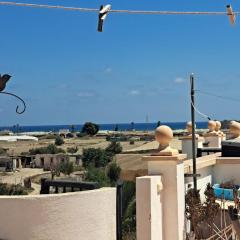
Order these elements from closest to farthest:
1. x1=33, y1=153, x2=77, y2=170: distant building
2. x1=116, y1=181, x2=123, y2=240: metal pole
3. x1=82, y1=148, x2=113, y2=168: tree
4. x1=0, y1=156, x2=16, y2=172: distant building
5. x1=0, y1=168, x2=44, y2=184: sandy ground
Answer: x1=116, y1=181, x2=123, y2=240: metal pole → x1=0, y1=168, x2=44, y2=184: sandy ground → x1=82, y1=148, x2=113, y2=168: tree → x1=0, y1=156, x2=16, y2=172: distant building → x1=33, y1=153, x2=77, y2=170: distant building

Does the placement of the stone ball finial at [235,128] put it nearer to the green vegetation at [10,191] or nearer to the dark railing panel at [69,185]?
the dark railing panel at [69,185]

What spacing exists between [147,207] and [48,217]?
4.24 ft

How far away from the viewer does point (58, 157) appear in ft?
176

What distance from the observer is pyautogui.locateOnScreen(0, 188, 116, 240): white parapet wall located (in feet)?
19.2

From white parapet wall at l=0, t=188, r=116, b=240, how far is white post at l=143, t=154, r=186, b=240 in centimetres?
102

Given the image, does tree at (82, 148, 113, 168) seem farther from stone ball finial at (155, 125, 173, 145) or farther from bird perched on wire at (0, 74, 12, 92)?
bird perched on wire at (0, 74, 12, 92)

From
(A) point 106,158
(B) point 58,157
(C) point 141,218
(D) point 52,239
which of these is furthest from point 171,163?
(B) point 58,157

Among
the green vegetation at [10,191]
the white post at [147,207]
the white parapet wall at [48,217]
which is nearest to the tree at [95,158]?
the green vegetation at [10,191]

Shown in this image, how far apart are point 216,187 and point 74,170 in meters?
36.6

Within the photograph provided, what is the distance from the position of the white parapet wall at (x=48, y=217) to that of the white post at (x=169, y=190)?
1023mm

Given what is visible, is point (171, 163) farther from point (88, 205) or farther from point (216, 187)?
point (216, 187)

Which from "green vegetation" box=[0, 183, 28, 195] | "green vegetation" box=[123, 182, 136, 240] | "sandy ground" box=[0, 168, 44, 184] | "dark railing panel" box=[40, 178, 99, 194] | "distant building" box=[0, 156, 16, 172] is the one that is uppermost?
"dark railing panel" box=[40, 178, 99, 194]

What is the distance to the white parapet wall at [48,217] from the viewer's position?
5852 mm

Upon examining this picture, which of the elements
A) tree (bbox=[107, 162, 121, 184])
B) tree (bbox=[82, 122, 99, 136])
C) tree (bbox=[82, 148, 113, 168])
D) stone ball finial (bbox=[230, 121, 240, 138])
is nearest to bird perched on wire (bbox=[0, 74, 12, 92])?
tree (bbox=[107, 162, 121, 184])
